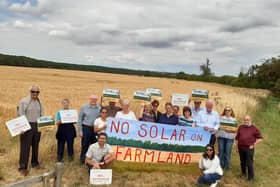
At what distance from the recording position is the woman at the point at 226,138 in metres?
7.77

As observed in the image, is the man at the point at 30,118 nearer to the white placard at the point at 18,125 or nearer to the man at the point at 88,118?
the white placard at the point at 18,125

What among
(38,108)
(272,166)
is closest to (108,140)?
(38,108)

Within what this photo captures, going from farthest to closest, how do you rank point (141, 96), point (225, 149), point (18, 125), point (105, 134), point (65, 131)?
1. point (141, 96)
2. point (225, 149)
3. point (65, 131)
4. point (105, 134)
5. point (18, 125)

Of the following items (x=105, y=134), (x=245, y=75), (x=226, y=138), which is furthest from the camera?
(x=245, y=75)

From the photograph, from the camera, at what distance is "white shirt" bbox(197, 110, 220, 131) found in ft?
25.3

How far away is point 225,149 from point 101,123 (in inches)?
133

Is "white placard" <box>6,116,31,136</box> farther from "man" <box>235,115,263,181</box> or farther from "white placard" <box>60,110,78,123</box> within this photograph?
"man" <box>235,115,263,181</box>

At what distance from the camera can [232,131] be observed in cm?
777

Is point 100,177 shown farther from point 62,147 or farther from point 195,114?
point 195,114

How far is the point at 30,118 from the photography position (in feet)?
22.6

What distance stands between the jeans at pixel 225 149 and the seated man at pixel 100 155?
3.03 metres

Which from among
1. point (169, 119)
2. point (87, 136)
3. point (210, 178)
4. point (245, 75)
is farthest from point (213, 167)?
point (245, 75)

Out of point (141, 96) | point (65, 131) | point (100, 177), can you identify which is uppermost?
point (141, 96)

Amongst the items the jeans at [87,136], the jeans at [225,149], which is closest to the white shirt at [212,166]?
the jeans at [225,149]
